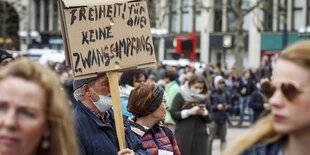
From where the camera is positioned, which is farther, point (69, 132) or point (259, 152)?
point (259, 152)

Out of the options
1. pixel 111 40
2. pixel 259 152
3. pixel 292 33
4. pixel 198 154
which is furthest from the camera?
pixel 292 33

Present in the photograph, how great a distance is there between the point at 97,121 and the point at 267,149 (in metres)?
1.92

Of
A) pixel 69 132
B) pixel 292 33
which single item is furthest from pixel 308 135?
pixel 292 33

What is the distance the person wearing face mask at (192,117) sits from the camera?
8125mm

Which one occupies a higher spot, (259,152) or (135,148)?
(259,152)

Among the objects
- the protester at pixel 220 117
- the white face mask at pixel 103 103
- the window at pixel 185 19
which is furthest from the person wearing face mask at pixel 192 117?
the window at pixel 185 19

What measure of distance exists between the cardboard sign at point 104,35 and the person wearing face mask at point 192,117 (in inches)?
138

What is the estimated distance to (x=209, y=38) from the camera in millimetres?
42938

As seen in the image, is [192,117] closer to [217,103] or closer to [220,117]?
[220,117]

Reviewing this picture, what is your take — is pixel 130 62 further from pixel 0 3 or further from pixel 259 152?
pixel 0 3

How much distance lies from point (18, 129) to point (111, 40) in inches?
94.8

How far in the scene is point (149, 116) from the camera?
503 cm

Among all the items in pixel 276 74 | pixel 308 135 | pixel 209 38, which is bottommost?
pixel 209 38

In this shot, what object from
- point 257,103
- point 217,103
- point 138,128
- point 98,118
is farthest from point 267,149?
point 257,103
